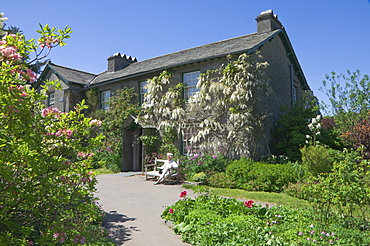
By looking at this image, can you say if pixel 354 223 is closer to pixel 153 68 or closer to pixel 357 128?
pixel 357 128

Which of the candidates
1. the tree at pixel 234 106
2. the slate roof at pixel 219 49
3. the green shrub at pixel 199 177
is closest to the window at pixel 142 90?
the slate roof at pixel 219 49

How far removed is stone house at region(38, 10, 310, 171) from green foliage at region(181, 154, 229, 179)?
3.40m

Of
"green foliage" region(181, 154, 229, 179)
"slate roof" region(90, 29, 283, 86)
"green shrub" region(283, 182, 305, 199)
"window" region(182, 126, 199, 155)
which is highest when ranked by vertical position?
"slate roof" region(90, 29, 283, 86)

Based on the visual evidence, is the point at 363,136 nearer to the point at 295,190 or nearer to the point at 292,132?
the point at 292,132

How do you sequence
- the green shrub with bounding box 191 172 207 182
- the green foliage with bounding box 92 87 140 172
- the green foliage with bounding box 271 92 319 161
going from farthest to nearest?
1. the green foliage with bounding box 92 87 140 172
2. the green foliage with bounding box 271 92 319 161
3. the green shrub with bounding box 191 172 207 182

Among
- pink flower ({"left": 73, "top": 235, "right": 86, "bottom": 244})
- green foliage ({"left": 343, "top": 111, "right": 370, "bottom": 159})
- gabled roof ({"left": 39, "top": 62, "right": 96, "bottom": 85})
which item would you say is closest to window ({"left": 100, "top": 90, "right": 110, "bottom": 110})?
gabled roof ({"left": 39, "top": 62, "right": 96, "bottom": 85})

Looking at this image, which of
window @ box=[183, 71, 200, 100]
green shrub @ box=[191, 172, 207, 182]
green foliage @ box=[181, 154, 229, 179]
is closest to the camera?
green shrub @ box=[191, 172, 207, 182]

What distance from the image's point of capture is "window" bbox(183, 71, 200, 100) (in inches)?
565

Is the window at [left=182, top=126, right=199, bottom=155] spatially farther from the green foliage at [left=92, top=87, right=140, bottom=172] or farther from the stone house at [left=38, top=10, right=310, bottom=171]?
the green foliage at [left=92, top=87, right=140, bottom=172]

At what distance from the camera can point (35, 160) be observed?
8.61 feet

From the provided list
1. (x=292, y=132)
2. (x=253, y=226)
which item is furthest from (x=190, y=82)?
(x=253, y=226)

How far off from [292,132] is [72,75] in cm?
1636

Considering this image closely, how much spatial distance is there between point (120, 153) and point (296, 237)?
1314cm

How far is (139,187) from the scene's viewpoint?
1090 centimetres
